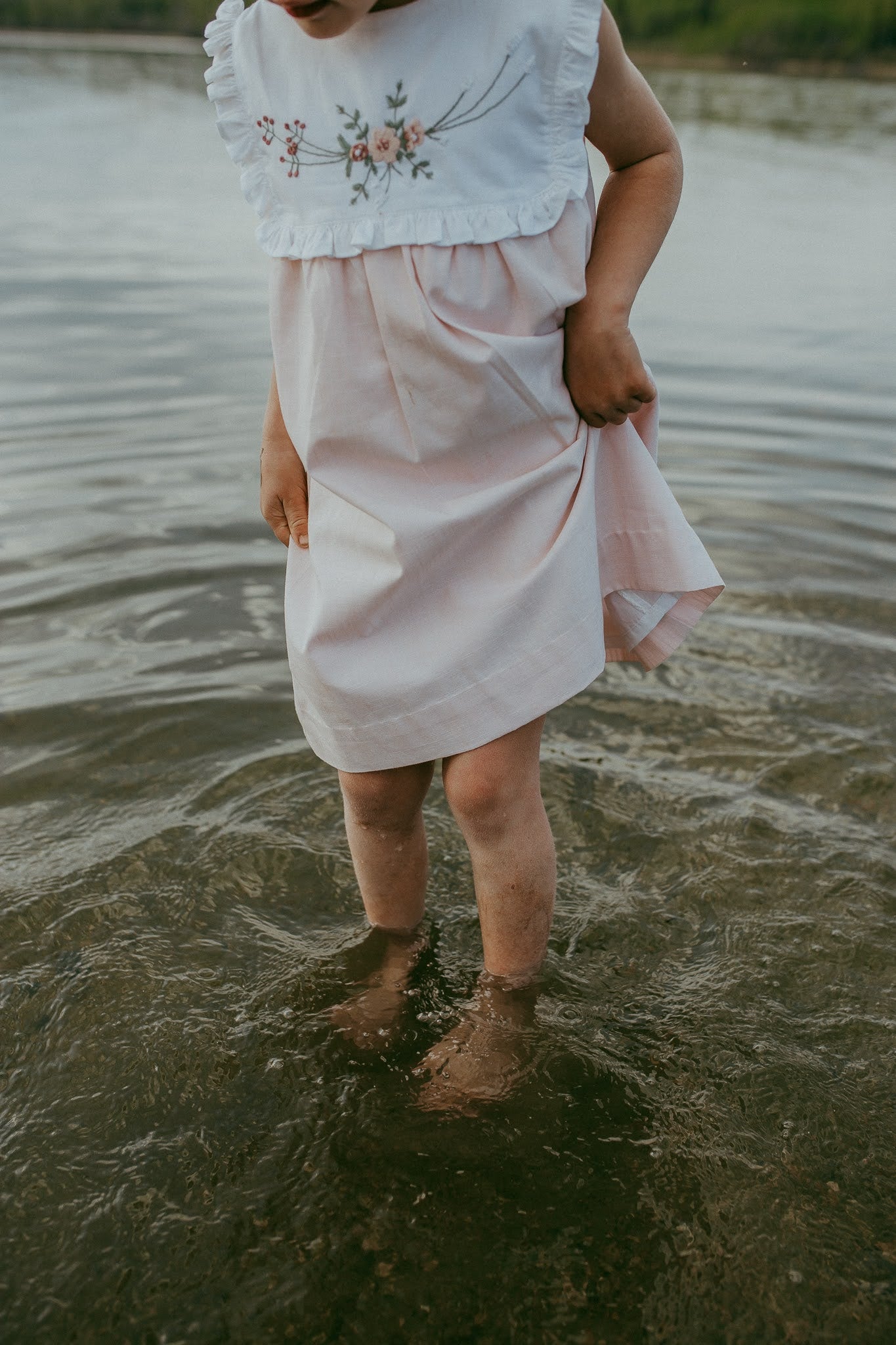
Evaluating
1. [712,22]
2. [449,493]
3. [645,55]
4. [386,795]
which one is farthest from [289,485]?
[712,22]

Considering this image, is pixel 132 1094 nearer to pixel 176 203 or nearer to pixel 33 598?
pixel 33 598

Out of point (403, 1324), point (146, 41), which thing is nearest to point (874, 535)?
point (403, 1324)

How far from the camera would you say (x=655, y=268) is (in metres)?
8.85

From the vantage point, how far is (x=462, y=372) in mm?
1616

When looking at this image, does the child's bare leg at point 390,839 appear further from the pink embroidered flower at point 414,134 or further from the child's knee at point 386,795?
the pink embroidered flower at point 414,134

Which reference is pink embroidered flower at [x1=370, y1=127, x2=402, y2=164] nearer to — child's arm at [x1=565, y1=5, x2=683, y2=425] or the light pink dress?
the light pink dress

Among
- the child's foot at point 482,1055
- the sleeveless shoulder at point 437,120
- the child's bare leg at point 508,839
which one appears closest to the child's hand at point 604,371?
the sleeveless shoulder at point 437,120

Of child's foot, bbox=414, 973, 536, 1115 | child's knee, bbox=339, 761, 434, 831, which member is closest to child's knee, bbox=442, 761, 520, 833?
child's knee, bbox=339, 761, 434, 831

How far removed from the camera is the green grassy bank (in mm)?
38531

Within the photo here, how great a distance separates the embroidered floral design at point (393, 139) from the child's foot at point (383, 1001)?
3.90 feet

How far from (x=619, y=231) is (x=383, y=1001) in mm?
1215

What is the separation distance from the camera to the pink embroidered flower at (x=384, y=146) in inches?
62.9

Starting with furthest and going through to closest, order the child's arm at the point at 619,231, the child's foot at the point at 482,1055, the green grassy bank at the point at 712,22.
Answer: the green grassy bank at the point at 712,22, the child's foot at the point at 482,1055, the child's arm at the point at 619,231

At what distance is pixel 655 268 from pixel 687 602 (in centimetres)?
753
